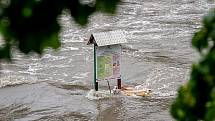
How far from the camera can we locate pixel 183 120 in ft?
6.82

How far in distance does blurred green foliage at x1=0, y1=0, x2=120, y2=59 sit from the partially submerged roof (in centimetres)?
771

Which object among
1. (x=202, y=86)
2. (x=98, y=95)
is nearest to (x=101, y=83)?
(x=98, y=95)

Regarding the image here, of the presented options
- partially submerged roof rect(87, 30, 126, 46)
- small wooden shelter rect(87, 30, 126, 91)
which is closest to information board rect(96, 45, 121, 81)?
small wooden shelter rect(87, 30, 126, 91)

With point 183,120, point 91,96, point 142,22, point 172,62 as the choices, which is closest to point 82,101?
point 91,96

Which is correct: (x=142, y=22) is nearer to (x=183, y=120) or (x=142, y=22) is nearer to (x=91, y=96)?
(x=91, y=96)

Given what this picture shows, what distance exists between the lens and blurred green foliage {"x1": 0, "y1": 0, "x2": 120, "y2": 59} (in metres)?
1.84

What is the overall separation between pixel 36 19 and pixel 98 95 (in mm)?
8398

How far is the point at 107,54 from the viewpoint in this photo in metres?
10.1

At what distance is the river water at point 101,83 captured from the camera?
935 cm

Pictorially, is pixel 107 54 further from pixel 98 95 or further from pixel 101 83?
pixel 101 83

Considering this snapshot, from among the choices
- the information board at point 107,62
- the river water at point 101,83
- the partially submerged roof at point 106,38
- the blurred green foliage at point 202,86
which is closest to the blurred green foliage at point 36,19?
the blurred green foliage at point 202,86

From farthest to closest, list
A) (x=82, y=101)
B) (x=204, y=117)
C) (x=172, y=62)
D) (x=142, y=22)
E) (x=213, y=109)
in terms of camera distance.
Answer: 1. (x=142, y=22)
2. (x=172, y=62)
3. (x=82, y=101)
4. (x=204, y=117)
5. (x=213, y=109)

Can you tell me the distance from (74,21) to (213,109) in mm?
602

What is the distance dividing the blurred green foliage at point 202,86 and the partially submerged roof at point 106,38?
7623mm
